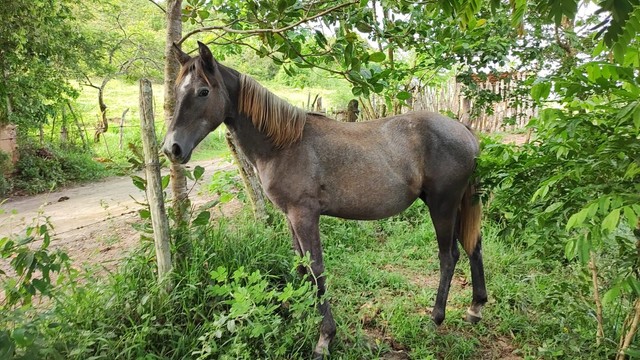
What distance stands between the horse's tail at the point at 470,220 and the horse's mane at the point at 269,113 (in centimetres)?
147

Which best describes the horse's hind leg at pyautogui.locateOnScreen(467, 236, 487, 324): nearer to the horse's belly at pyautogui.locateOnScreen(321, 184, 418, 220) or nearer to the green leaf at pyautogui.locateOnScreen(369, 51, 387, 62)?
the horse's belly at pyautogui.locateOnScreen(321, 184, 418, 220)

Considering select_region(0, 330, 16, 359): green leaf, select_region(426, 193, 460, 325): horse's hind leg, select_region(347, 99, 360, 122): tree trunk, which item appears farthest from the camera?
select_region(347, 99, 360, 122): tree trunk

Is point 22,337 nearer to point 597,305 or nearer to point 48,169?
point 597,305

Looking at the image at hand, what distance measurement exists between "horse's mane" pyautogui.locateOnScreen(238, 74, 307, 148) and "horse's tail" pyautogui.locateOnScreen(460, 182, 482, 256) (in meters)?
1.47

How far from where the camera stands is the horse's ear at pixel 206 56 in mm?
2153

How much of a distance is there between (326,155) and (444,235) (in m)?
1.11

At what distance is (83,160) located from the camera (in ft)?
32.1

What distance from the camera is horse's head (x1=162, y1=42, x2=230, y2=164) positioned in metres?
2.15

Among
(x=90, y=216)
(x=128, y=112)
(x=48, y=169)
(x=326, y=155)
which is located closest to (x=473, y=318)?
(x=326, y=155)

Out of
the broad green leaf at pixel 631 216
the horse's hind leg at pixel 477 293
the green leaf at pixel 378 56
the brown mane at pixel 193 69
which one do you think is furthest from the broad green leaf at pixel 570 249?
the brown mane at pixel 193 69

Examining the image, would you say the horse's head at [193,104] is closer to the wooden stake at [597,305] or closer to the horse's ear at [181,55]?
the horse's ear at [181,55]

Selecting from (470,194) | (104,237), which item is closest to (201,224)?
(470,194)

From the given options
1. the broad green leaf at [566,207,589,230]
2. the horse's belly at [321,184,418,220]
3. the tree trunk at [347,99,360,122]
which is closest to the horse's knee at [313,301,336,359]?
the horse's belly at [321,184,418,220]

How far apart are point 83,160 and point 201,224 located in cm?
900
